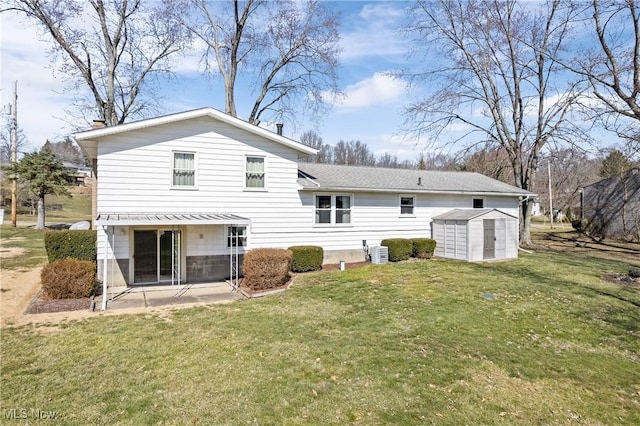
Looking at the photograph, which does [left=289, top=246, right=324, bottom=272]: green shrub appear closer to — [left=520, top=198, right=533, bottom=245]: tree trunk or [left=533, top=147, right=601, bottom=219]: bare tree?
[left=520, top=198, right=533, bottom=245]: tree trunk

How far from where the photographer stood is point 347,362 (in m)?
6.03

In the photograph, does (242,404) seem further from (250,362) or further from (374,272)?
(374,272)

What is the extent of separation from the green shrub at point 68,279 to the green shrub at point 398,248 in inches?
430

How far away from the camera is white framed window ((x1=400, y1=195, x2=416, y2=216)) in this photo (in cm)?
1711

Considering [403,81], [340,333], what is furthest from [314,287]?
[403,81]

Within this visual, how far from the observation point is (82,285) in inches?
399

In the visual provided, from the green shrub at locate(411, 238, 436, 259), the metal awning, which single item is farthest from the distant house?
the metal awning

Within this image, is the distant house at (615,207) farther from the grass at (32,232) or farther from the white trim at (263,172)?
the grass at (32,232)

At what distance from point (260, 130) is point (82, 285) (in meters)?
7.39

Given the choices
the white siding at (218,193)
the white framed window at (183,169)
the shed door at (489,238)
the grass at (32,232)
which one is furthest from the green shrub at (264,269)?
the shed door at (489,238)

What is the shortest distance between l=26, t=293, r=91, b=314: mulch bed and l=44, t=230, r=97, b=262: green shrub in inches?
73.5

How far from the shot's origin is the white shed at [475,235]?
1602cm

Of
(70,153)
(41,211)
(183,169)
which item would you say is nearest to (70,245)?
(183,169)

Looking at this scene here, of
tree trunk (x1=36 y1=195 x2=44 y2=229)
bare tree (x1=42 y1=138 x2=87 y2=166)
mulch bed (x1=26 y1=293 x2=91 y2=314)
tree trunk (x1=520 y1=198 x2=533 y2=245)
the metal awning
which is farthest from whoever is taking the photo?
bare tree (x1=42 y1=138 x2=87 y2=166)
